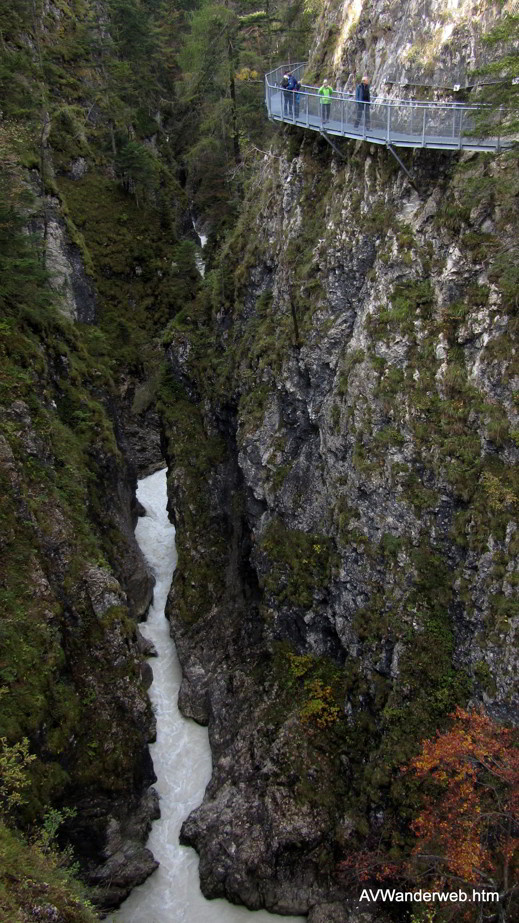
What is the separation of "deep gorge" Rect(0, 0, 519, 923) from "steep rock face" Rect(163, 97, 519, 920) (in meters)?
0.08

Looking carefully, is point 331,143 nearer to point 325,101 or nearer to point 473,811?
point 325,101

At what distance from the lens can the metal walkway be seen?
16.4 meters

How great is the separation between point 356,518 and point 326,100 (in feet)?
44.4

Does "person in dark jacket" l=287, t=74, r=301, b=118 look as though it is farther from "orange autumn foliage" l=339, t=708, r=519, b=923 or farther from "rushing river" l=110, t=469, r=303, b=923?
"orange autumn foliage" l=339, t=708, r=519, b=923

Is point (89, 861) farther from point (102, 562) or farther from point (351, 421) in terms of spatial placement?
point (351, 421)

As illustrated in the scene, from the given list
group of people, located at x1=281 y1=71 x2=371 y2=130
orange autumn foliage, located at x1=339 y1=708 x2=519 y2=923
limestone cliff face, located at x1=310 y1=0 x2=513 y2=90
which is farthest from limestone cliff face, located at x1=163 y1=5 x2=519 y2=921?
limestone cliff face, located at x1=310 y1=0 x2=513 y2=90

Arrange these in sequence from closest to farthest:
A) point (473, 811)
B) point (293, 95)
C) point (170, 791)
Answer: point (473, 811), point (170, 791), point (293, 95)

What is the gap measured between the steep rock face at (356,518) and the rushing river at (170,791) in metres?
0.60

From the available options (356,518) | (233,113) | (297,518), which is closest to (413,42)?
(356,518)

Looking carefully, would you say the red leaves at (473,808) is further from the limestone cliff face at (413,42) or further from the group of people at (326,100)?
the group of people at (326,100)

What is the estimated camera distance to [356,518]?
19.8 meters

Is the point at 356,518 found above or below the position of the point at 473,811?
above

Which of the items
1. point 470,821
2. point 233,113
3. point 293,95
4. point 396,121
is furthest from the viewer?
point 233,113

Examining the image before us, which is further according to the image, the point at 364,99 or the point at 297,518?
the point at 297,518
